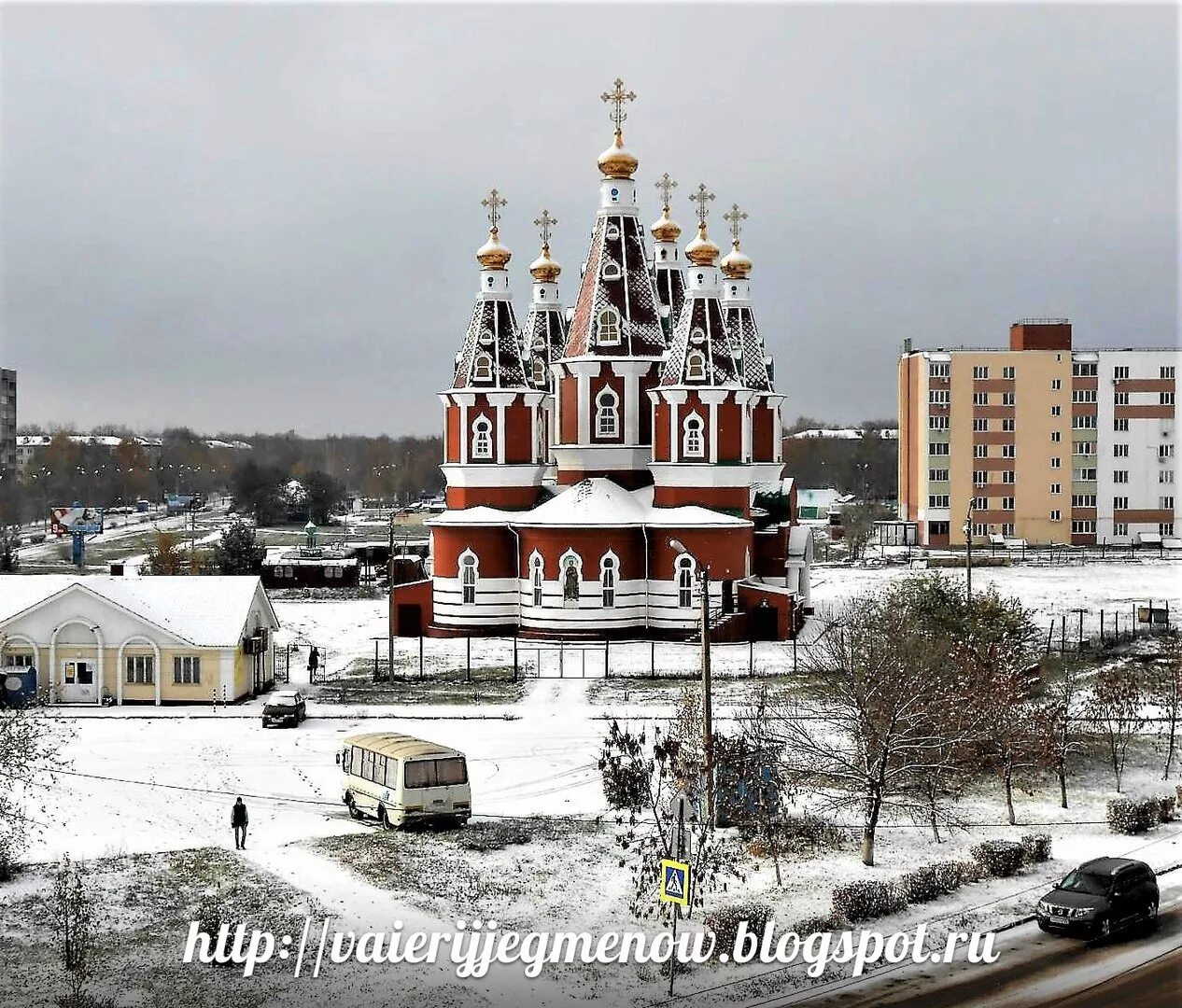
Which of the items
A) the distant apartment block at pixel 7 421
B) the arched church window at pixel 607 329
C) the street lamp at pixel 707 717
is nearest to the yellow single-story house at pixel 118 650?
the arched church window at pixel 607 329

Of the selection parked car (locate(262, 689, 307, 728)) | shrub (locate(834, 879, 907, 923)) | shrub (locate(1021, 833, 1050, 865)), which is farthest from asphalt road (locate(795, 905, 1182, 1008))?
parked car (locate(262, 689, 307, 728))

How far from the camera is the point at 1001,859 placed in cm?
1762

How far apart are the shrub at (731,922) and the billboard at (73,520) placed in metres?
63.1

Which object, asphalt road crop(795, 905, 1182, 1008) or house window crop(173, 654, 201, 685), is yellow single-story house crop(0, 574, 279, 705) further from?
asphalt road crop(795, 905, 1182, 1008)

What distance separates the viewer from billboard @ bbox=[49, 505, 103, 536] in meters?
78.6

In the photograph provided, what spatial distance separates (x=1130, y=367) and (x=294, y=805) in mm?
62482

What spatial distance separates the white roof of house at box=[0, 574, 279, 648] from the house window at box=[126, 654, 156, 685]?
0.81 meters

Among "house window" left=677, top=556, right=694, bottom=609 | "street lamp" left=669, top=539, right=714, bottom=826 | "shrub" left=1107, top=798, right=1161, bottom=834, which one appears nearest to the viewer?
"street lamp" left=669, top=539, right=714, bottom=826

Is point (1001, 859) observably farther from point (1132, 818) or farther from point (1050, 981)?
point (1050, 981)

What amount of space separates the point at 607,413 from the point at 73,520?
197 feet

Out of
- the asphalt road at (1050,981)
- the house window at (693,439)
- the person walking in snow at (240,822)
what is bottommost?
the asphalt road at (1050,981)

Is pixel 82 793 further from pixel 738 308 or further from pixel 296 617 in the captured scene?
pixel 738 308

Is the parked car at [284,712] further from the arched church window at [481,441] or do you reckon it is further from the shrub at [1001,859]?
the arched church window at [481,441]

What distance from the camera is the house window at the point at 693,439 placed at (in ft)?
127
